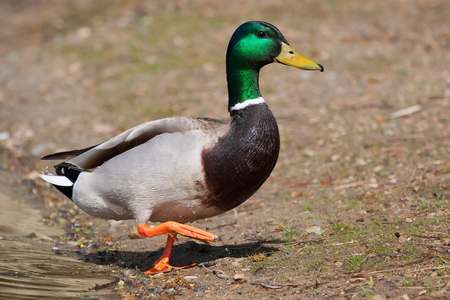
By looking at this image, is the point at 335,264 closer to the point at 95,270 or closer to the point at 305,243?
the point at 305,243

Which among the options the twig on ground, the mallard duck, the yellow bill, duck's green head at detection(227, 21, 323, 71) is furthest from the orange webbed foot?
the yellow bill

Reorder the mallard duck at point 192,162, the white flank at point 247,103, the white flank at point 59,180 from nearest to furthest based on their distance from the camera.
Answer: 1. the mallard duck at point 192,162
2. the white flank at point 247,103
3. the white flank at point 59,180

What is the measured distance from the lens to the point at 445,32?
9.56 metres

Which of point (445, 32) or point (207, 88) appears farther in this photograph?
point (445, 32)

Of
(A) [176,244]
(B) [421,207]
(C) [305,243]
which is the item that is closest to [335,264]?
(C) [305,243]

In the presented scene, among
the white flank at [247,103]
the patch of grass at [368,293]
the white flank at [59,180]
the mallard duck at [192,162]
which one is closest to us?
the patch of grass at [368,293]

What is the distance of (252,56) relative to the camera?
13.7 feet

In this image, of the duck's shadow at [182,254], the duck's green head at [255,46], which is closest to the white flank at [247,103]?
the duck's green head at [255,46]

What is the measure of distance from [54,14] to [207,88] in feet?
17.7

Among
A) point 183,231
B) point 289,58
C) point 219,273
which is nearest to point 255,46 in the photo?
point 289,58

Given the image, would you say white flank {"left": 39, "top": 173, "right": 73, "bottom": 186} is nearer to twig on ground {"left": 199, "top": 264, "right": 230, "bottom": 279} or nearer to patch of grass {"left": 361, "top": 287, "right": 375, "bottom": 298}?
twig on ground {"left": 199, "top": 264, "right": 230, "bottom": 279}

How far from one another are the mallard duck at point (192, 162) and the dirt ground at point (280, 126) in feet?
1.34

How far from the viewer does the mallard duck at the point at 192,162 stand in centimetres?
386

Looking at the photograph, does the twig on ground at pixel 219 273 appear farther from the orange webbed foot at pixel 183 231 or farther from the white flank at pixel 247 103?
the white flank at pixel 247 103
